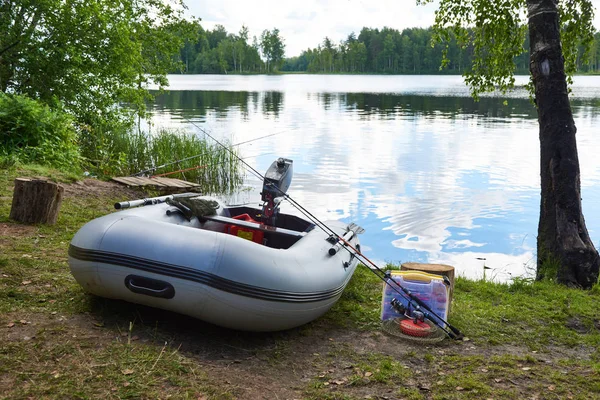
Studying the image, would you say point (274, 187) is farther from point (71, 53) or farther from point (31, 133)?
point (71, 53)

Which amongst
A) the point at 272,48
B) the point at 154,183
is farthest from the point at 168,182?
the point at 272,48

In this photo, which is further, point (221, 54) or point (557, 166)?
A: point (221, 54)

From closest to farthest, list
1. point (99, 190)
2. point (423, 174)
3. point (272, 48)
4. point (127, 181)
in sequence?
1. point (99, 190)
2. point (127, 181)
3. point (423, 174)
4. point (272, 48)

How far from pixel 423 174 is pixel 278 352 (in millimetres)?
11268

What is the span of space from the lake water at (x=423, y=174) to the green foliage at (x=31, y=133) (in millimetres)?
3653

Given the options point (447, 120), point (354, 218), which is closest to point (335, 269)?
point (354, 218)

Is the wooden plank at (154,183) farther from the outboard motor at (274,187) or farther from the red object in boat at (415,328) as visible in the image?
the red object in boat at (415,328)

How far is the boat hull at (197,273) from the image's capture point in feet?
13.5

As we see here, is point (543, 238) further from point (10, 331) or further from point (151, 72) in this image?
point (151, 72)

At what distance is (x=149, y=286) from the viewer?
421 cm

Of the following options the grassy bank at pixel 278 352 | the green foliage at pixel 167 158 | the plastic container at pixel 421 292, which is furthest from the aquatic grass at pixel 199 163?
the plastic container at pixel 421 292

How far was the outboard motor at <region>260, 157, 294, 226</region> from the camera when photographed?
5516 mm

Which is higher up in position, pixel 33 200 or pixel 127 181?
pixel 33 200

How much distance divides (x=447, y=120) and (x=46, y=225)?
2134 centimetres
